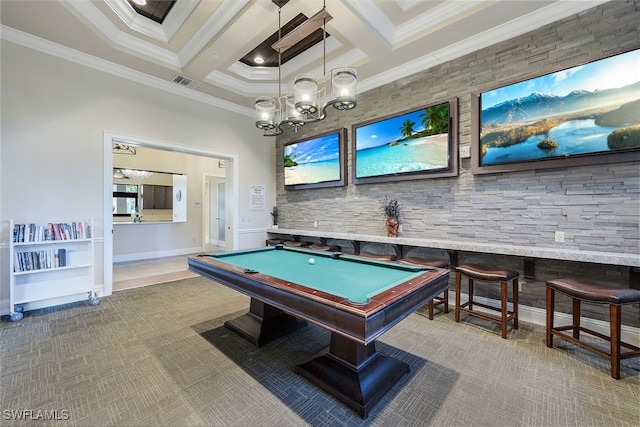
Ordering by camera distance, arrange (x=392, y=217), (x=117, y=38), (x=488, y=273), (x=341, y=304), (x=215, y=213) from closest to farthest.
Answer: (x=341, y=304) < (x=488, y=273) < (x=117, y=38) < (x=392, y=217) < (x=215, y=213)

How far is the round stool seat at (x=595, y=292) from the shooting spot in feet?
6.62

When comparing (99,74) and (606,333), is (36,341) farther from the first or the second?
(606,333)

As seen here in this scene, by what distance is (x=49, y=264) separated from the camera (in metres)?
3.28

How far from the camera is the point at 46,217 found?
3418mm

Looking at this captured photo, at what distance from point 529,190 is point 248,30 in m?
3.76

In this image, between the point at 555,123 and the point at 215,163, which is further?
the point at 215,163

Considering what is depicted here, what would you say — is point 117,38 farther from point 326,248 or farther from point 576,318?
point 576,318

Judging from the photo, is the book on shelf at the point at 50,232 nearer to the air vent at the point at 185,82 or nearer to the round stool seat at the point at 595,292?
the air vent at the point at 185,82

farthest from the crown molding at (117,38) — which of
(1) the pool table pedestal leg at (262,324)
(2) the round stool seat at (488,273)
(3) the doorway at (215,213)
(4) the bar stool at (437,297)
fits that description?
(2) the round stool seat at (488,273)

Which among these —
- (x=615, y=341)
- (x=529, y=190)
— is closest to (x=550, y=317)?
(x=615, y=341)

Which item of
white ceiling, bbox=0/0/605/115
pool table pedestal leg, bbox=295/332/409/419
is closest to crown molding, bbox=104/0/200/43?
white ceiling, bbox=0/0/605/115

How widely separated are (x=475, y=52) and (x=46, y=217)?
590 centimetres

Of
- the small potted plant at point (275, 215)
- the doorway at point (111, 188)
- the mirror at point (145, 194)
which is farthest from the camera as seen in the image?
the mirror at point (145, 194)

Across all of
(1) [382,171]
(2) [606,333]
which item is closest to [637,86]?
(2) [606,333]
